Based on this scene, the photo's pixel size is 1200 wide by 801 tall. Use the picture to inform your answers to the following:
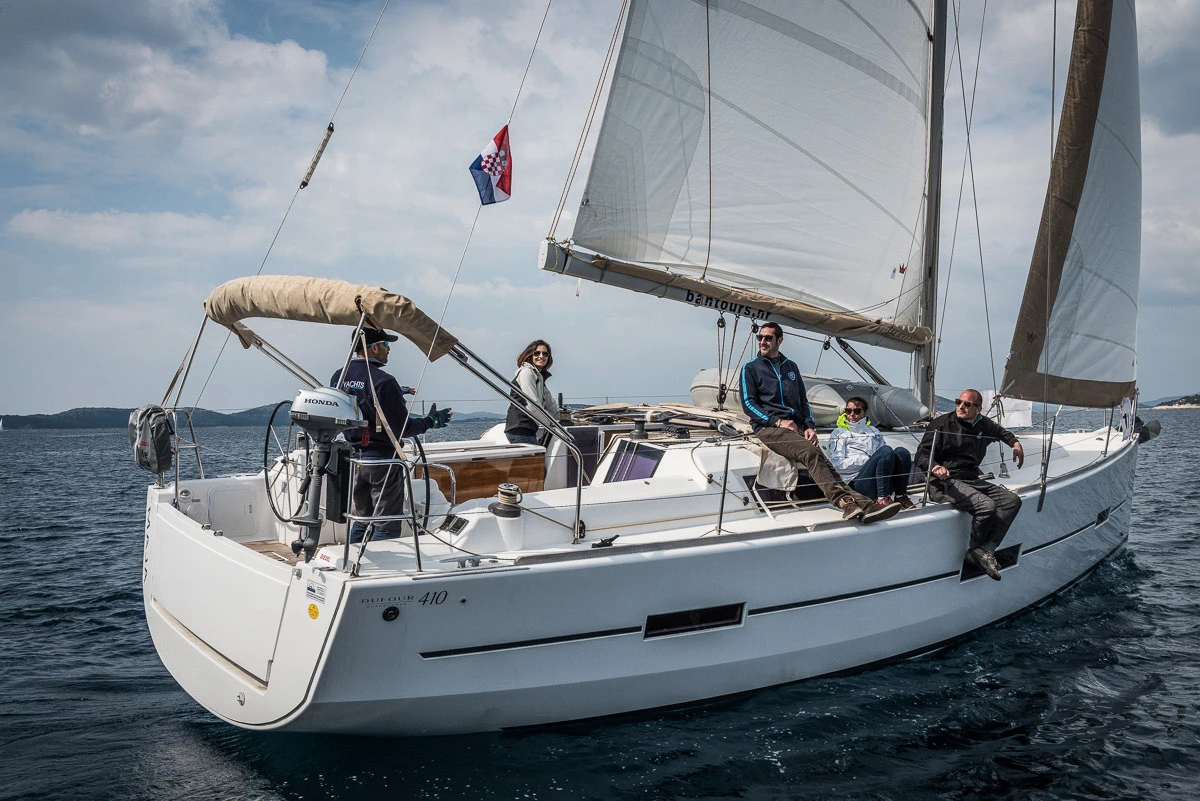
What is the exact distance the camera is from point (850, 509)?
515cm

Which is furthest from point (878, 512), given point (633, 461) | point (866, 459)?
point (633, 461)

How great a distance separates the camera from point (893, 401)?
7531 millimetres

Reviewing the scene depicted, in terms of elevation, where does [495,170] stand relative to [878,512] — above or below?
above

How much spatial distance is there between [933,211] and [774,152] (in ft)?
6.95

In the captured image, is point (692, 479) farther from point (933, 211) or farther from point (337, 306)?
point (933, 211)

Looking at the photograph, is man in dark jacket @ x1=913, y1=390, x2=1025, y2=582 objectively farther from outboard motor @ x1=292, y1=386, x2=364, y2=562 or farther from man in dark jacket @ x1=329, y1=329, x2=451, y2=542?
outboard motor @ x1=292, y1=386, x2=364, y2=562

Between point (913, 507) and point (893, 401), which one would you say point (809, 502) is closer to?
point (913, 507)

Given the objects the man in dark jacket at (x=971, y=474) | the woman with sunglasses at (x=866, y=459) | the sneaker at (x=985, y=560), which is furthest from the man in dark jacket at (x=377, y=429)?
the sneaker at (x=985, y=560)

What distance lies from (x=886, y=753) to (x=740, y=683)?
92cm

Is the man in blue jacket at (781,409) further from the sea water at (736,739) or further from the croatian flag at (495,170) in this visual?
the croatian flag at (495,170)

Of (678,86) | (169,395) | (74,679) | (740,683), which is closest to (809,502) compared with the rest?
(740,683)

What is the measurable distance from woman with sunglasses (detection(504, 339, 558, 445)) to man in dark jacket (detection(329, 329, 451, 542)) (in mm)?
1419

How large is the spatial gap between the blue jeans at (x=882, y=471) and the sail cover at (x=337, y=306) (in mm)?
3494

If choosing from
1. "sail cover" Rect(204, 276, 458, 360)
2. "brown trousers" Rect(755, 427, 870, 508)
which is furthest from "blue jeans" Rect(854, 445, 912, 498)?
"sail cover" Rect(204, 276, 458, 360)
